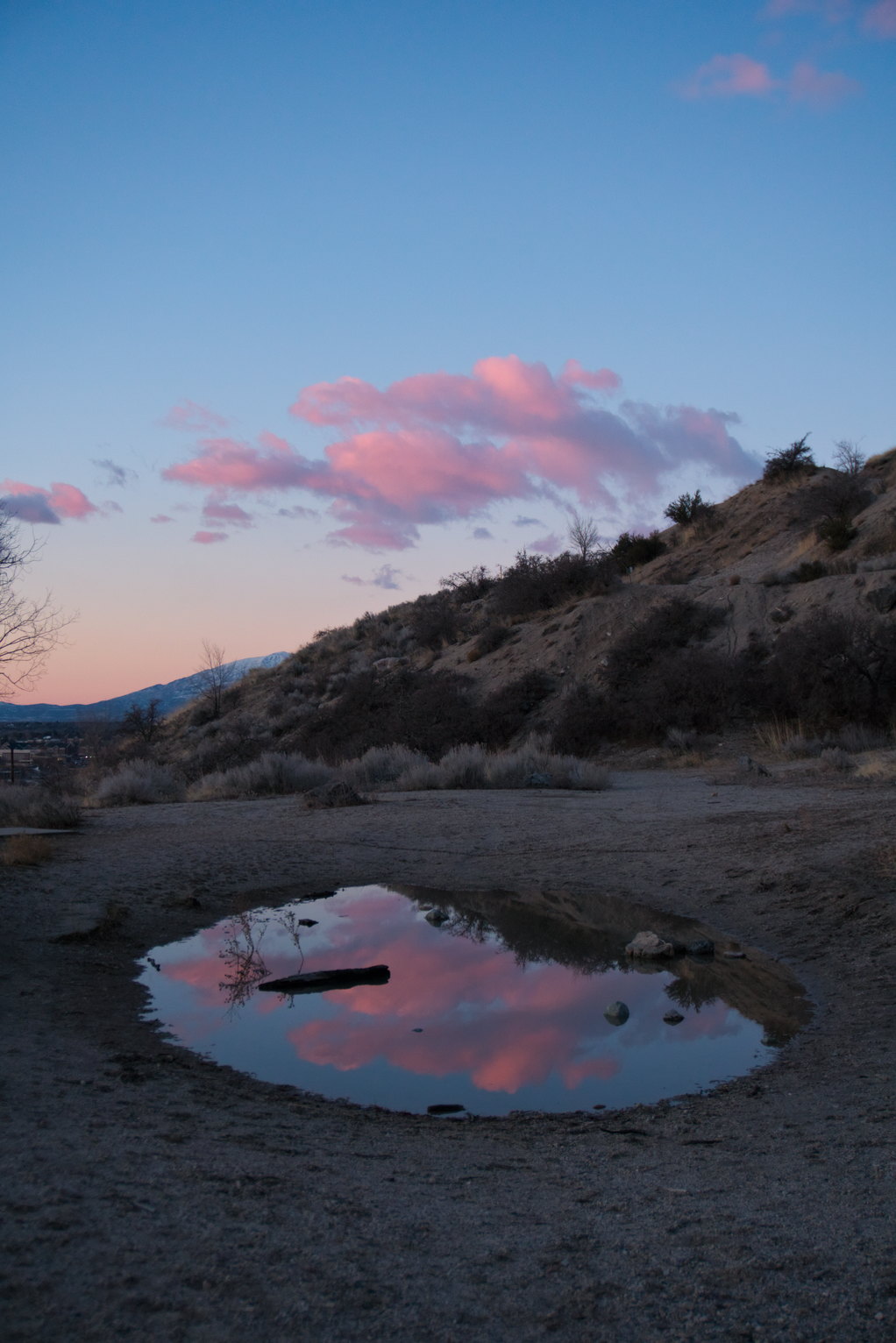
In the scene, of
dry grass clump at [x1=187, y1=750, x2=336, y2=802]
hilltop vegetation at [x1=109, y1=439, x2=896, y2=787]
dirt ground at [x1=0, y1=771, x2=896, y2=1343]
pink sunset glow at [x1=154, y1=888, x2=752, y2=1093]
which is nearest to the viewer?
dirt ground at [x1=0, y1=771, x2=896, y2=1343]

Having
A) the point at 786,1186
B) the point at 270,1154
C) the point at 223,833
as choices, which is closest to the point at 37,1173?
the point at 270,1154

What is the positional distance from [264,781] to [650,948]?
42.3 ft

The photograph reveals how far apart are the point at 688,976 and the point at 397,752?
14914mm

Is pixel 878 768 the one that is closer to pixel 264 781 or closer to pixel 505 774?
pixel 505 774

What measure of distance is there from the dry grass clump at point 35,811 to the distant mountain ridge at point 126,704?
1842 millimetres

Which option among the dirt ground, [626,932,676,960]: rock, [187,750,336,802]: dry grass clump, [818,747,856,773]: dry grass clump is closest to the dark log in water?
the dirt ground

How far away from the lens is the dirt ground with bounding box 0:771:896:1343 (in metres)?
2.53

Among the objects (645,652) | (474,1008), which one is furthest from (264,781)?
(645,652)

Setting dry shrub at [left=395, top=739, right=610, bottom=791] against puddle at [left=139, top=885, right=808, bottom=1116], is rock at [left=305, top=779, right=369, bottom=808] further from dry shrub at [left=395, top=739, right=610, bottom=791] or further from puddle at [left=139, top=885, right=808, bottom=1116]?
puddle at [left=139, top=885, right=808, bottom=1116]

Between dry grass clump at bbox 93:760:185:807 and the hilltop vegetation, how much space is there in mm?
4689

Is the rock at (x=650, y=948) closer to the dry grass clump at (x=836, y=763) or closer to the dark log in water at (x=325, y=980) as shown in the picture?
the dark log in water at (x=325, y=980)

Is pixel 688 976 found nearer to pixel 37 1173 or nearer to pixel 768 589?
pixel 37 1173

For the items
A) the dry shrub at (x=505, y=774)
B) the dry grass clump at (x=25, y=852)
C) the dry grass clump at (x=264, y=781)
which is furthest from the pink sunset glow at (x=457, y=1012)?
the dry grass clump at (x=264, y=781)

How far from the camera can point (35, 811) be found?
14086 millimetres
